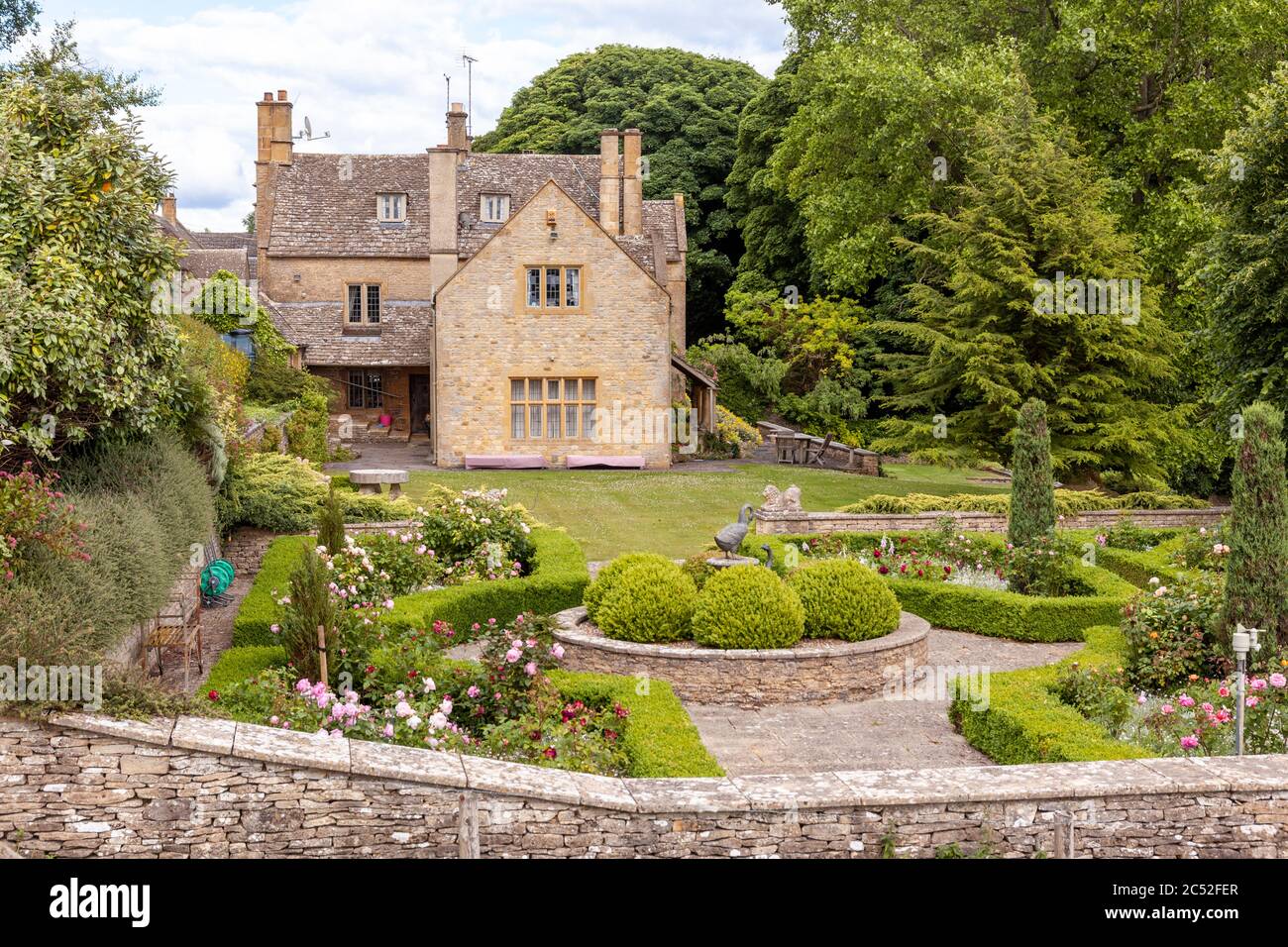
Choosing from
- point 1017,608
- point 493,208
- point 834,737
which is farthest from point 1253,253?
point 493,208

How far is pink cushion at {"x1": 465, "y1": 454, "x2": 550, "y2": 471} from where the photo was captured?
3544 centimetres

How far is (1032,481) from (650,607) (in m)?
7.30

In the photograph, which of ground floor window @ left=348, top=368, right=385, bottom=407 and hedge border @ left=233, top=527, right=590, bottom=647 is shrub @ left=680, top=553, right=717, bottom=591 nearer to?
hedge border @ left=233, top=527, right=590, bottom=647

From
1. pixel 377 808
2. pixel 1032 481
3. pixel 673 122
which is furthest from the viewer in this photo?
pixel 673 122

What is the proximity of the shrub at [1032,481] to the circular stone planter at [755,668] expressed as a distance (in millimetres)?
4995

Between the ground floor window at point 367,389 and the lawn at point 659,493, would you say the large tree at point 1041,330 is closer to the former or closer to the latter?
the lawn at point 659,493

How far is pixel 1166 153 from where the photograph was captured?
3366 centimetres

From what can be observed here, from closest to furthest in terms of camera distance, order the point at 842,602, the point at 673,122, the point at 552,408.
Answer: the point at 842,602 < the point at 552,408 < the point at 673,122

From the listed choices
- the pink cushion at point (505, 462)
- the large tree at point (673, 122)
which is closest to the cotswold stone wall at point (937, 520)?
the pink cushion at point (505, 462)

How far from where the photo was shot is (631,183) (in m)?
42.1

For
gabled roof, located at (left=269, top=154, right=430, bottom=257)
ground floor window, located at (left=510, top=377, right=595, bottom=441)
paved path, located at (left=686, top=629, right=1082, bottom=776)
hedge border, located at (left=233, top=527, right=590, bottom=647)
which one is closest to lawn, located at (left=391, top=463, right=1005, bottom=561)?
ground floor window, located at (left=510, top=377, right=595, bottom=441)

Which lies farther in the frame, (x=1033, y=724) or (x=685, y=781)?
(x=1033, y=724)

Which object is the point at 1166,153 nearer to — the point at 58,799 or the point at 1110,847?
the point at 1110,847

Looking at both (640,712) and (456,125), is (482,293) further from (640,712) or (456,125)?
(640,712)
